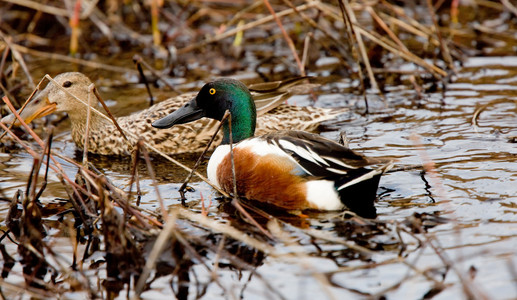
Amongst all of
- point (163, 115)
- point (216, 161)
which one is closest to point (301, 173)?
point (216, 161)

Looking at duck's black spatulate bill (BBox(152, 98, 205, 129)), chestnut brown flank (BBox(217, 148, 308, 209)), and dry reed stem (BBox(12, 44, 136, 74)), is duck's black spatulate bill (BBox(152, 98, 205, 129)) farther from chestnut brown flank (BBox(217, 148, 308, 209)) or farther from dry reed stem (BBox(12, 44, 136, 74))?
dry reed stem (BBox(12, 44, 136, 74))

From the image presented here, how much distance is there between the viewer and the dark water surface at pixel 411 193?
3.63 metres

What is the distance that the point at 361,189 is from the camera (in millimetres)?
4562

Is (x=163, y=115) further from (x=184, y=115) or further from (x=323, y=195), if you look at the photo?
(x=323, y=195)

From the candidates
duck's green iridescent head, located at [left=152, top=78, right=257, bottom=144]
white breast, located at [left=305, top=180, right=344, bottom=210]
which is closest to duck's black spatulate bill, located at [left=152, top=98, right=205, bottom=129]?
duck's green iridescent head, located at [left=152, top=78, right=257, bottom=144]

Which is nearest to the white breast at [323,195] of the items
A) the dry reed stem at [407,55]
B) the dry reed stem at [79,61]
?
the dry reed stem at [407,55]

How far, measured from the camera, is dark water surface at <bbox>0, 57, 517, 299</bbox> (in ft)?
11.9

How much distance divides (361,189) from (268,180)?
0.61 m

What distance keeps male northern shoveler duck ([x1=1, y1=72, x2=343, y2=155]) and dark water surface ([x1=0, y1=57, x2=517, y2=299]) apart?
0.20 metres

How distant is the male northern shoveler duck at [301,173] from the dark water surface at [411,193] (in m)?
0.14

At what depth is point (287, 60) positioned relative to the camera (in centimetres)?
852

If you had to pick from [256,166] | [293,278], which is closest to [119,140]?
[256,166]

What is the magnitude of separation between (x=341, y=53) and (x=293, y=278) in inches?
182

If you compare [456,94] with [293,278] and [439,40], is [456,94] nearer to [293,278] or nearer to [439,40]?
[439,40]
